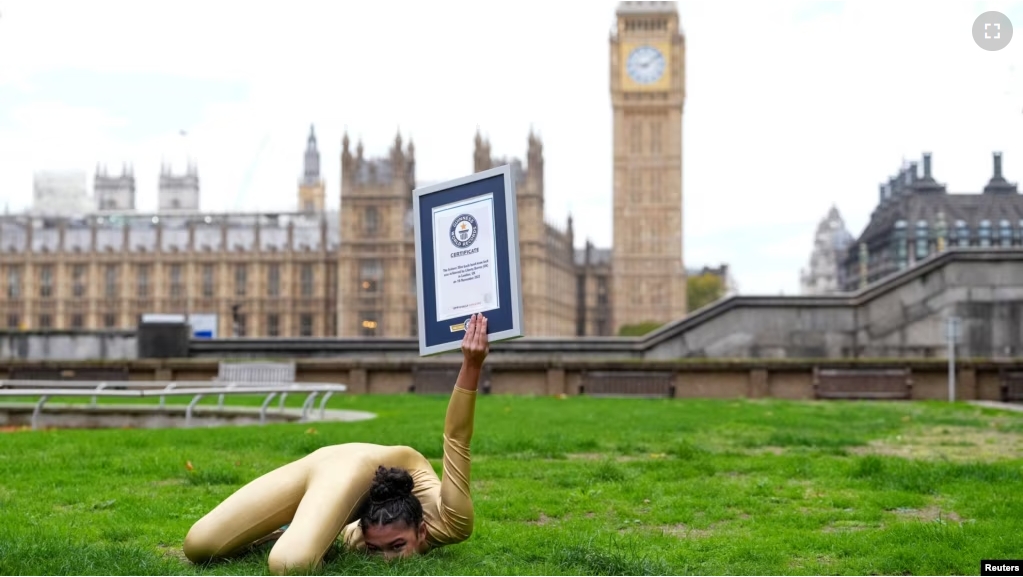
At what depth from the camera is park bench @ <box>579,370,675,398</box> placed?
57.8 ft

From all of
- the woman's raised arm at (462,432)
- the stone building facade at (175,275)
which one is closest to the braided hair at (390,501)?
the woman's raised arm at (462,432)

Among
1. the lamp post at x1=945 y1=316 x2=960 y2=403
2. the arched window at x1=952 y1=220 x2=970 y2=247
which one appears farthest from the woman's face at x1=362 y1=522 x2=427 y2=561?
the arched window at x1=952 y1=220 x2=970 y2=247

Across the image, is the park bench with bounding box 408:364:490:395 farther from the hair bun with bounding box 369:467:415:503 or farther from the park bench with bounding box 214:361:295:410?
the hair bun with bounding box 369:467:415:503

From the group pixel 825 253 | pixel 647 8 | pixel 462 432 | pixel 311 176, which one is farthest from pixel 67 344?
pixel 825 253

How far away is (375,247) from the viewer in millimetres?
82625

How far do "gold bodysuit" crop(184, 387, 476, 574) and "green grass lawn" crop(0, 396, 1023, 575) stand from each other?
11cm

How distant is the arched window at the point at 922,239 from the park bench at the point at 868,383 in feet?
246

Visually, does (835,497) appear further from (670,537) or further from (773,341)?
(773,341)

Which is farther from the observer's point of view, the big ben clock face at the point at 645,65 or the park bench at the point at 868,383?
the big ben clock face at the point at 645,65

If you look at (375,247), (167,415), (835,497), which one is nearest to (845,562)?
(835,497)

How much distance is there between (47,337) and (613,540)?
18.4 m

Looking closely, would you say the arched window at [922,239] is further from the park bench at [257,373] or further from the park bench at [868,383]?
the park bench at [257,373]

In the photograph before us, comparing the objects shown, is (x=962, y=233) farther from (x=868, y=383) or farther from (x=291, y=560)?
(x=291, y=560)

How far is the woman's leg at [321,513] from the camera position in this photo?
13.4ft
